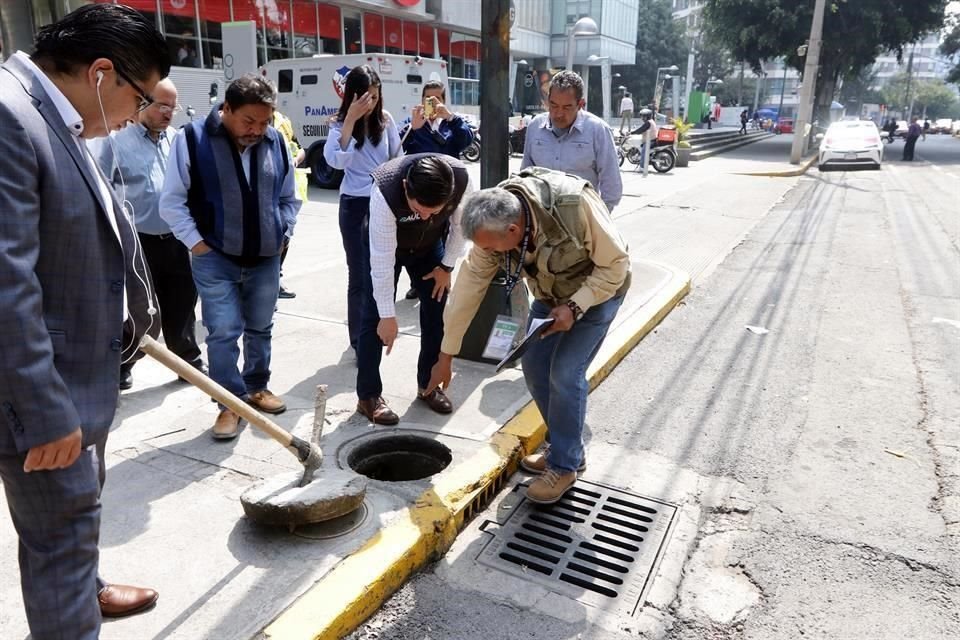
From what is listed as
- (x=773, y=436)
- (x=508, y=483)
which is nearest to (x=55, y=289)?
(x=508, y=483)

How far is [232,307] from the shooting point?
3633 mm

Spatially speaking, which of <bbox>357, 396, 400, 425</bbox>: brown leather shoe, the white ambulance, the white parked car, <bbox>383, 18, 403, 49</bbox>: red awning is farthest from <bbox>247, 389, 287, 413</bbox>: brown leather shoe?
<bbox>383, 18, 403, 49</bbox>: red awning

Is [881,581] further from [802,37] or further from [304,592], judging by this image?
[802,37]

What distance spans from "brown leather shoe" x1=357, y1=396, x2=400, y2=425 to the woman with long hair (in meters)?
0.59

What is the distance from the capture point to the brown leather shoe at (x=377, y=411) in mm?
3779

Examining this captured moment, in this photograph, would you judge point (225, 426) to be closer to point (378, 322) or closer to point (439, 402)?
point (378, 322)

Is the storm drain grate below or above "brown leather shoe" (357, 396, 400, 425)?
below

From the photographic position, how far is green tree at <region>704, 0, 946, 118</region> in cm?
2814

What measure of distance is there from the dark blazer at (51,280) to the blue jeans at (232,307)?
1.70 metres

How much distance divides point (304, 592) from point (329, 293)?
4084 mm

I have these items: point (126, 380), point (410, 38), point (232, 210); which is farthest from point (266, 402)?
point (410, 38)

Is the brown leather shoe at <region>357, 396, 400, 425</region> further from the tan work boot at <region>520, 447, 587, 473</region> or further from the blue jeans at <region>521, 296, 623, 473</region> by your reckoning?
the blue jeans at <region>521, 296, 623, 473</region>

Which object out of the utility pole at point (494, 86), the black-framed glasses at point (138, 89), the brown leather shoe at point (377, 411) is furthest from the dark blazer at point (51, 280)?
the utility pole at point (494, 86)

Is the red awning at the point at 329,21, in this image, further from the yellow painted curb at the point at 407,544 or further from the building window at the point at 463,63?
the yellow painted curb at the point at 407,544
